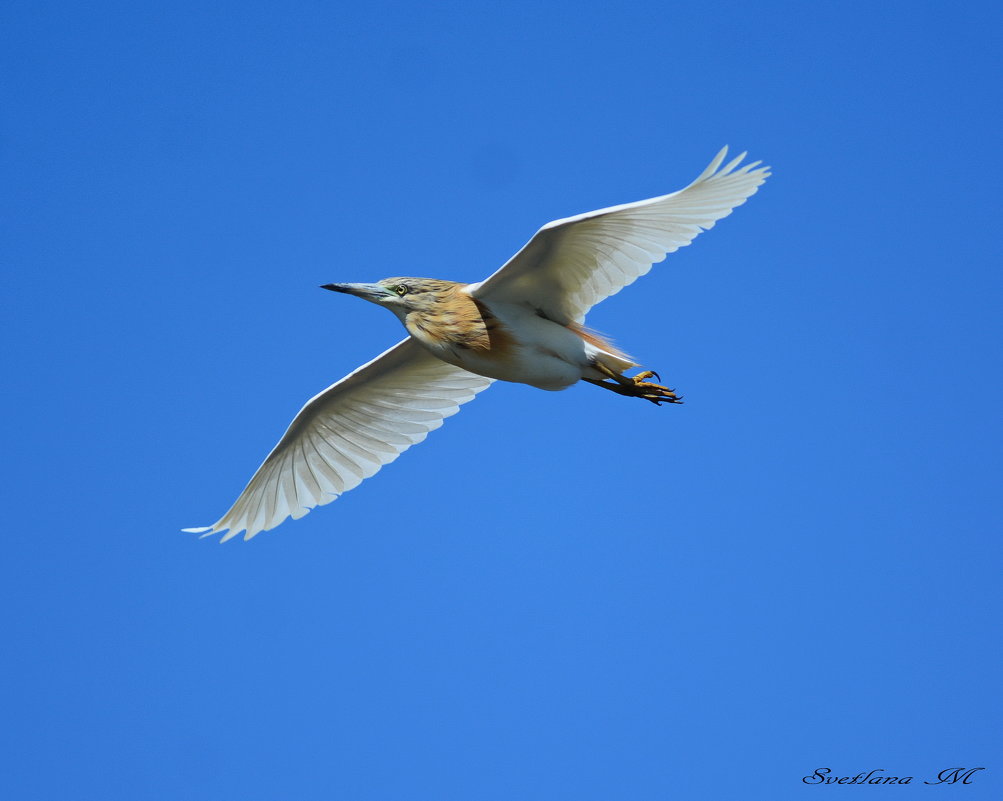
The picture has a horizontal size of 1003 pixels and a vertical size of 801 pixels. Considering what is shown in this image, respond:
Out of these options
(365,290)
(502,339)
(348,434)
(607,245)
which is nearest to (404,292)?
(365,290)

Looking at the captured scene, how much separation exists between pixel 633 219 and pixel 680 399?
1740 mm

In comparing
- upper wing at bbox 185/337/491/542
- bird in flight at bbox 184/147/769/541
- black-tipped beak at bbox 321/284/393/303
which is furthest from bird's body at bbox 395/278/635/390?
upper wing at bbox 185/337/491/542

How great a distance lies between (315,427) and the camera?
13.1m

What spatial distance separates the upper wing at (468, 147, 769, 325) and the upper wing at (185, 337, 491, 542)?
6.43ft

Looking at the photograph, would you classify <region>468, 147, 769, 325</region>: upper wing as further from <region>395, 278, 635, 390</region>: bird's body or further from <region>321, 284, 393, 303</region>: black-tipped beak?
<region>321, 284, 393, 303</region>: black-tipped beak

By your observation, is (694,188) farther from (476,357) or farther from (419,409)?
(419,409)

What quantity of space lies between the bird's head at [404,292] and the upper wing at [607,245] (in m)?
0.26

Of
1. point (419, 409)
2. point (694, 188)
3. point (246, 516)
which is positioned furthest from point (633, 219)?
point (246, 516)

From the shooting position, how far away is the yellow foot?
36.6 feet

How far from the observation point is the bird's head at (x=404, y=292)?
11.1 metres

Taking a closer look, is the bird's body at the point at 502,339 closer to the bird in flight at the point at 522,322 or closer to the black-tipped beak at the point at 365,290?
the bird in flight at the point at 522,322

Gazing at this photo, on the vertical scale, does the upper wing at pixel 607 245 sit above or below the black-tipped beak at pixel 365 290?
below

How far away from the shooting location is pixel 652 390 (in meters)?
11.2

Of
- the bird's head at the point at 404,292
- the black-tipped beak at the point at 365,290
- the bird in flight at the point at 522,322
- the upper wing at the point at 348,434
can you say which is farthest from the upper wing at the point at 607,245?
the upper wing at the point at 348,434
